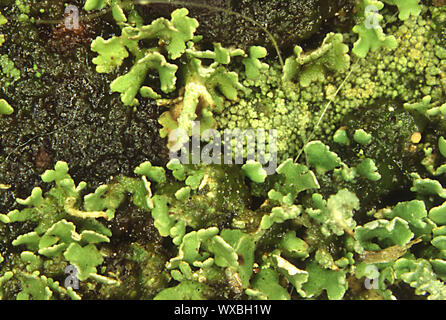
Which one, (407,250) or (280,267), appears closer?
(280,267)

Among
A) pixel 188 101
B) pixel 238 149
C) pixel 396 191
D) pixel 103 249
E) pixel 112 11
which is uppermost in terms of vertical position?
pixel 112 11

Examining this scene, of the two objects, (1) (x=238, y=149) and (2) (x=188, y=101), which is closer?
(2) (x=188, y=101)

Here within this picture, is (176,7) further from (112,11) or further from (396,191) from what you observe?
(396,191)

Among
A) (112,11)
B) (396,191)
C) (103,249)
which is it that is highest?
(112,11)

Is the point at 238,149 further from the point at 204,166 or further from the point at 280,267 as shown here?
the point at 280,267

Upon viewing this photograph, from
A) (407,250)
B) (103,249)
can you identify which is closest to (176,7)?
(103,249)

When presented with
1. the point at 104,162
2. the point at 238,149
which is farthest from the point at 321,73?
the point at 104,162

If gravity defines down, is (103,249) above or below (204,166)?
below
